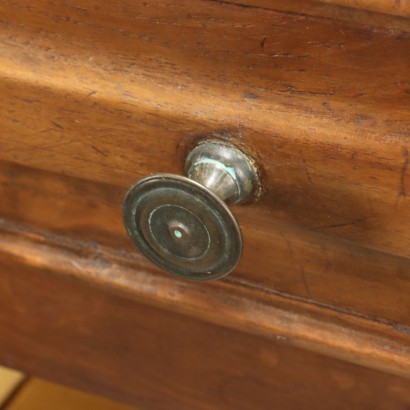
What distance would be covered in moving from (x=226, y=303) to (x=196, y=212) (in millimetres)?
221

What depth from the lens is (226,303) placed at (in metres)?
0.73

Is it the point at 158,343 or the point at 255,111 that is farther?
the point at 158,343

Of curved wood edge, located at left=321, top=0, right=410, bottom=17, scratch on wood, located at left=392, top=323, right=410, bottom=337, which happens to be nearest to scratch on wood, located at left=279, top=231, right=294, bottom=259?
scratch on wood, located at left=392, top=323, right=410, bottom=337

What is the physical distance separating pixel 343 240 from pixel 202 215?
141mm

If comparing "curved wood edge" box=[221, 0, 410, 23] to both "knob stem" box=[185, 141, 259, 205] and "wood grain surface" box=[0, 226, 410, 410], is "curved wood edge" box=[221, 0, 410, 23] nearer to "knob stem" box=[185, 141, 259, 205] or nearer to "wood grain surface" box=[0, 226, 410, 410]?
"knob stem" box=[185, 141, 259, 205]

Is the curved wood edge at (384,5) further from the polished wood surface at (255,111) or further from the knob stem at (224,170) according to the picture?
the knob stem at (224,170)

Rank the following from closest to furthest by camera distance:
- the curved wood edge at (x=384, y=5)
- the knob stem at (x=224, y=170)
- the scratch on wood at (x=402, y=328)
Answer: the curved wood edge at (x=384, y=5), the knob stem at (x=224, y=170), the scratch on wood at (x=402, y=328)

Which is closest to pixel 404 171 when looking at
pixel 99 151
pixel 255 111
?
pixel 255 111

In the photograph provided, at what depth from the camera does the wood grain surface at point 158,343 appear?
740mm

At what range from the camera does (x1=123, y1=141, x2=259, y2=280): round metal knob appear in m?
0.52

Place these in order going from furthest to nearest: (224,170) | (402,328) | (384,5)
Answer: (402,328) → (224,170) → (384,5)

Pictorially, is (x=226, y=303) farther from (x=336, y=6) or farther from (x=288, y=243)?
(x=336, y=6)

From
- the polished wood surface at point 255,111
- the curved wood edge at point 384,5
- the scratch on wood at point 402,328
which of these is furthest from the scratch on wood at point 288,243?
the curved wood edge at point 384,5

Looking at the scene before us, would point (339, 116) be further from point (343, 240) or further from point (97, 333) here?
point (97, 333)
